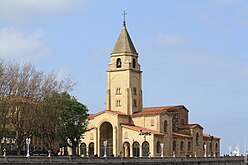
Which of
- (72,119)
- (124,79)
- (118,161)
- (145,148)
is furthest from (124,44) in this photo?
(118,161)

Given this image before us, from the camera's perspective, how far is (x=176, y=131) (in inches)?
5655

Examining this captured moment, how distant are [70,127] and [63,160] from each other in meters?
21.1

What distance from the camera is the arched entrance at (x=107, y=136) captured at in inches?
5133

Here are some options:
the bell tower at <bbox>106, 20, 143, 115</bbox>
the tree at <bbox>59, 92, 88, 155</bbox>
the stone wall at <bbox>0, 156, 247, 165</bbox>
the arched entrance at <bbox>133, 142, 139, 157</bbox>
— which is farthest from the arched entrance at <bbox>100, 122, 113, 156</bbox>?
the tree at <bbox>59, 92, 88, 155</bbox>

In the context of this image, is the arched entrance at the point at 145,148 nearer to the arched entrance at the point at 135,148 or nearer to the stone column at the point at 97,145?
the arched entrance at the point at 135,148

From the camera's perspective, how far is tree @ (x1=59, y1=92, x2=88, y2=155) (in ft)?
314

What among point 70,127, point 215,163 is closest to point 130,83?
point 215,163

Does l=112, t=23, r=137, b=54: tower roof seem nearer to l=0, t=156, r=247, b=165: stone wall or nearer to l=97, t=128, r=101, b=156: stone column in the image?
l=97, t=128, r=101, b=156: stone column

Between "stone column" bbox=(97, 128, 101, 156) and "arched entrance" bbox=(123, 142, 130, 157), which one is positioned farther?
"stone column" bbox=(97, 128, 101, 156)

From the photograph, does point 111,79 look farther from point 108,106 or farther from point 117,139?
point 117,139

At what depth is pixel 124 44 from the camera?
137 meters

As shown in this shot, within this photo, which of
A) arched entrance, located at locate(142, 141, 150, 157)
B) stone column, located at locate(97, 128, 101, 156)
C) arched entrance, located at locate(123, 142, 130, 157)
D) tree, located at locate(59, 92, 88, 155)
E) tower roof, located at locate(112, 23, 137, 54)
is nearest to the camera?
tree, located at locate(59, 92, 88, 155)

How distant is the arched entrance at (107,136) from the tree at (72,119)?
2629 cm

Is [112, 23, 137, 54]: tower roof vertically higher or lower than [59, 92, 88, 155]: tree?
higher
